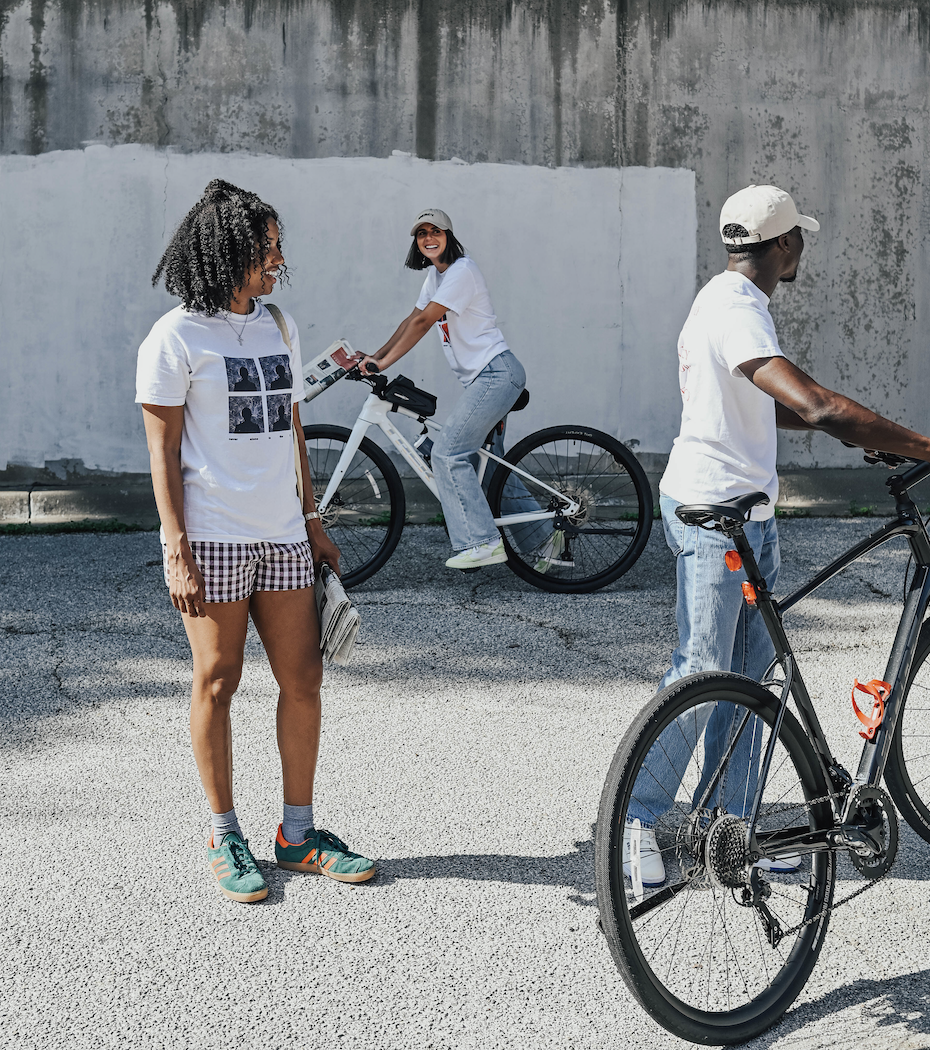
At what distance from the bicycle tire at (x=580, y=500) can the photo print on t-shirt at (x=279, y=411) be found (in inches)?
128

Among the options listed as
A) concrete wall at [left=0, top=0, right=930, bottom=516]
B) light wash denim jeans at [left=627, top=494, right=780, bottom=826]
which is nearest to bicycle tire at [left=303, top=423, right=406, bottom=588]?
concrete wall at [left=0, top=0, right=930, bottom=516]

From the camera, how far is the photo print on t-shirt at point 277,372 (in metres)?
3.23

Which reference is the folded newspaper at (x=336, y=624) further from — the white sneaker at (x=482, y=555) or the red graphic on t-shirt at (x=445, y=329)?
the red graphic on t-shirt at (x=445, y=329)

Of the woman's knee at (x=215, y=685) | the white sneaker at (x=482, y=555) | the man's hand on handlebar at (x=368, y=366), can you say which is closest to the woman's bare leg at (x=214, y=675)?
the woman's knee at (x=215, y=685)

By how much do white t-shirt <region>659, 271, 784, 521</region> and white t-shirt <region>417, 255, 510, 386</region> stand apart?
10.5 ft

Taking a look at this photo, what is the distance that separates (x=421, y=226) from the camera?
627 centimetres

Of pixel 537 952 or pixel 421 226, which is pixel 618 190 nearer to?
pixel 421 226

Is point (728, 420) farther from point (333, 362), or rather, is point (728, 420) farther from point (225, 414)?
point (333, 362)

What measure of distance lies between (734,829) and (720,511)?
707 millimetres

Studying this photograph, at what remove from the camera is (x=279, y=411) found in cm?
327

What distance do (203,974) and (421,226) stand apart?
4305 millimetres

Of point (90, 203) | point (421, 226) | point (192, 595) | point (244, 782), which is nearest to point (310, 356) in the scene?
point (90, 203)

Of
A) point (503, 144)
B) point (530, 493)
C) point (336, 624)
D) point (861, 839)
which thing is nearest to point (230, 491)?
point (336, 624)

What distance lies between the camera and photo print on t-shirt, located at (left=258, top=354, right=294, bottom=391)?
3232 millimetres
